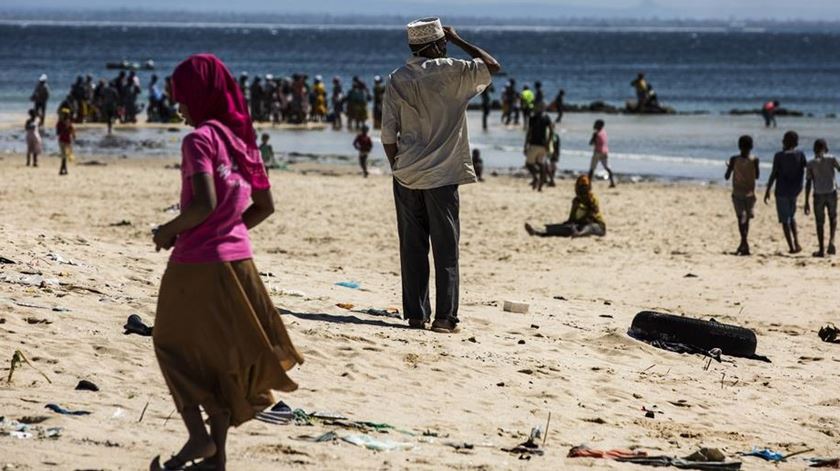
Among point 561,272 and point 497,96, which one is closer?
point 561,272

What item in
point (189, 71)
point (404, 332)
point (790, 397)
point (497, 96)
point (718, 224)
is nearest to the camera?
point (189, 71)

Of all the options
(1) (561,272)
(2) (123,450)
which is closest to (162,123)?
(1) (561,272)

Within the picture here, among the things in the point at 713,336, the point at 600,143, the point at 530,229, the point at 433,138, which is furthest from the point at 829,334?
the point at 600,143

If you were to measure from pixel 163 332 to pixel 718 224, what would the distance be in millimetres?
13343

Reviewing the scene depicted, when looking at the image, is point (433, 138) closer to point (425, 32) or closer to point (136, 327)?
point (425, 32)

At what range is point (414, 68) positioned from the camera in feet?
25.9

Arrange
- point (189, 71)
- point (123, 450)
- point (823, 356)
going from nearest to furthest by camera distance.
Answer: point (189, 71) → point (123, 450) → point (823, 356)

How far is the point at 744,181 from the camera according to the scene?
1401 centimetres

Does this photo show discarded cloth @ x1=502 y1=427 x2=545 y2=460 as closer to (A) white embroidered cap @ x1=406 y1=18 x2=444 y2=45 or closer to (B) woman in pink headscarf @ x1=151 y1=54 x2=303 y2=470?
(B) woman in pink headscarf @ x1=151 y1=54 x2=303 y2=470

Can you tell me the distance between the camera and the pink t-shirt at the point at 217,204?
4.66m

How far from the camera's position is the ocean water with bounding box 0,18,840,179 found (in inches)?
1158

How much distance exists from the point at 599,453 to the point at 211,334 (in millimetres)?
1969

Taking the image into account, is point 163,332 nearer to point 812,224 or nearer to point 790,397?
point 790,397

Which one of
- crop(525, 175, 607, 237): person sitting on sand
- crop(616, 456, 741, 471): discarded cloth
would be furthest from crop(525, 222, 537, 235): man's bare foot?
crop(616, 456, 741, 471): discarded cloth
